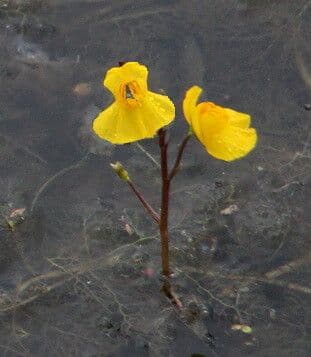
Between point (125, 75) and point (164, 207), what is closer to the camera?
point (125, 75)

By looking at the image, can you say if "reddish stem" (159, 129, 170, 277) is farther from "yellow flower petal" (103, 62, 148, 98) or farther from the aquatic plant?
"yellow flower petal" (103, 62, 148, 98)

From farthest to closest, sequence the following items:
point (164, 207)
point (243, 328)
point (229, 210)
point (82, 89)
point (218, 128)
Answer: point (82, 89), point (229, 210), point (243, 328), point (164, 207), point (218, 128)

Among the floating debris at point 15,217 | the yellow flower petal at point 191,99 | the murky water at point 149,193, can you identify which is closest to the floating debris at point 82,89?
the murky water at point 149,193

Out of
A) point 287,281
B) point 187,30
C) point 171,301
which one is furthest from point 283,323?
point 187,30

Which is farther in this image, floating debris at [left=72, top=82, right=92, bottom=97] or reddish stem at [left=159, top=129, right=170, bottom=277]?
floating debris at [left=72, top=82, right=92, bottom=97]

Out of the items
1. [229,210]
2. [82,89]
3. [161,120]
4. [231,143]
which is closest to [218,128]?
[231,143]

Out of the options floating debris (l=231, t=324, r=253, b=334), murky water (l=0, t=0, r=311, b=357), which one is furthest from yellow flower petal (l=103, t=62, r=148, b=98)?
floating debris (l=231, t=324, r=253, b=334)

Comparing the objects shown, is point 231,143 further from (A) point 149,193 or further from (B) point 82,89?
(B) point 82,89
